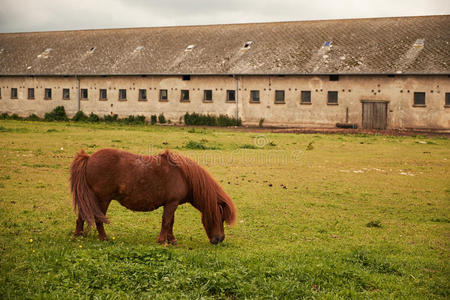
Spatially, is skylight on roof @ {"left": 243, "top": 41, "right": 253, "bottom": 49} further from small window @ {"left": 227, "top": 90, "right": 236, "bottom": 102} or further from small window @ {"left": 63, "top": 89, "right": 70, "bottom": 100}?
small window @ {"left": 63, "top": 89, "right": 70, "bottom": 100}

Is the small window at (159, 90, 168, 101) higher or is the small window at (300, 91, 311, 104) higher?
the small window at (159, 90, 168, 101)

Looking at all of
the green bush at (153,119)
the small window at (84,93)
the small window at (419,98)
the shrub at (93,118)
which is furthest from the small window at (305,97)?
the small window at (84,93)

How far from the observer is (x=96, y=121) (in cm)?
3925

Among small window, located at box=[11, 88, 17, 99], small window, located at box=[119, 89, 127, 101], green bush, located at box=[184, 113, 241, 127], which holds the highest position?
small window, located at box=[11, 88, 17, 99]

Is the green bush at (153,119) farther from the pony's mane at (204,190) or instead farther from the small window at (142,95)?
the pony's mane at (204,190)

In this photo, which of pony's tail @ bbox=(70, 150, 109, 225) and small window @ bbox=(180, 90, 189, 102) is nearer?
pony's tail @ bbox=(70, 150, 109, 225)

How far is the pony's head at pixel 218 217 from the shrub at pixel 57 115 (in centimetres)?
3502

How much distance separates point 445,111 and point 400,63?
451cm

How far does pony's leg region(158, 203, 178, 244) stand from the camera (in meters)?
7.40

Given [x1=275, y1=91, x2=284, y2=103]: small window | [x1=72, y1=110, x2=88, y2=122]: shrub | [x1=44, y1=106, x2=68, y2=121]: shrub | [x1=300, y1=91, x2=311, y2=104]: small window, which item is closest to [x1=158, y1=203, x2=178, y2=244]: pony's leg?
[x1=300, y1=91, x2=311, y2=104]: small window

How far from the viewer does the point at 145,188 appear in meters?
7.38

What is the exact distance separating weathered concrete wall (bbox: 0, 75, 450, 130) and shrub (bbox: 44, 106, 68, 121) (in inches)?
20.6

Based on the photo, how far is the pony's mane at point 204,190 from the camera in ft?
24.7

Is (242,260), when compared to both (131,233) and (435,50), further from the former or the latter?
(435,50)
